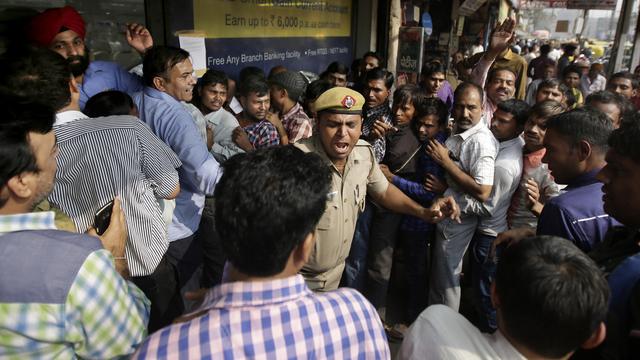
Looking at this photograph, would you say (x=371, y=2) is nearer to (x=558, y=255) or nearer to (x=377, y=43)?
(x=377, y=43)

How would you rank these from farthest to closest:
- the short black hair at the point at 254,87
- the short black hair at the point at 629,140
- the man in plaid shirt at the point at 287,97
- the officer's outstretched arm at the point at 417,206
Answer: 1. the man in plaid shirt at the point at 287,97
2. the short black hair at the point at 254,87
3. the officer's outstretched arm at the point at 417,206
4. the short black hair at the point at 629,140

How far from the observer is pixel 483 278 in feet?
9.20

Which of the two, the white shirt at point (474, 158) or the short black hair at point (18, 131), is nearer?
the short black hair at point (18, 131)

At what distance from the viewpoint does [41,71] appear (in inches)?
64.0

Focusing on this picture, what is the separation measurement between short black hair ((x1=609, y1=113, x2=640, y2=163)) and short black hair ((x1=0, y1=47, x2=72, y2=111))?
2.05 meters

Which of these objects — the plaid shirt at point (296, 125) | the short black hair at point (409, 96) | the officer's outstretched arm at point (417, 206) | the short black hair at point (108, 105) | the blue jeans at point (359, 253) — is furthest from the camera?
the plaid shirt at point (296, 125)

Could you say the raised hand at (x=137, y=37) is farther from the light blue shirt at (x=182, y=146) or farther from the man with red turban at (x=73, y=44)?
the light blue shirt at (x=182, y=146)

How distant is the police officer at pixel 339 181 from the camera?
2211mm

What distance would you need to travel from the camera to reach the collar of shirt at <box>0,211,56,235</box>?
109cm

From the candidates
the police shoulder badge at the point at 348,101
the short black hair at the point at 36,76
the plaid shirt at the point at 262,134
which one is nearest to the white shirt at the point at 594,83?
the plaid shirt at the point at 262,134

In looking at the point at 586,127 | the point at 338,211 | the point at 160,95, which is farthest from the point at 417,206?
the point at 160,95

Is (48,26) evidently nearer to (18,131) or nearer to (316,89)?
(18,131)

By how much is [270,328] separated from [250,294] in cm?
9

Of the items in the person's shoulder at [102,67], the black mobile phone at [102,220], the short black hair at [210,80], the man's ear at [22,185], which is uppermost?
the person's shoulder at [102,67]
